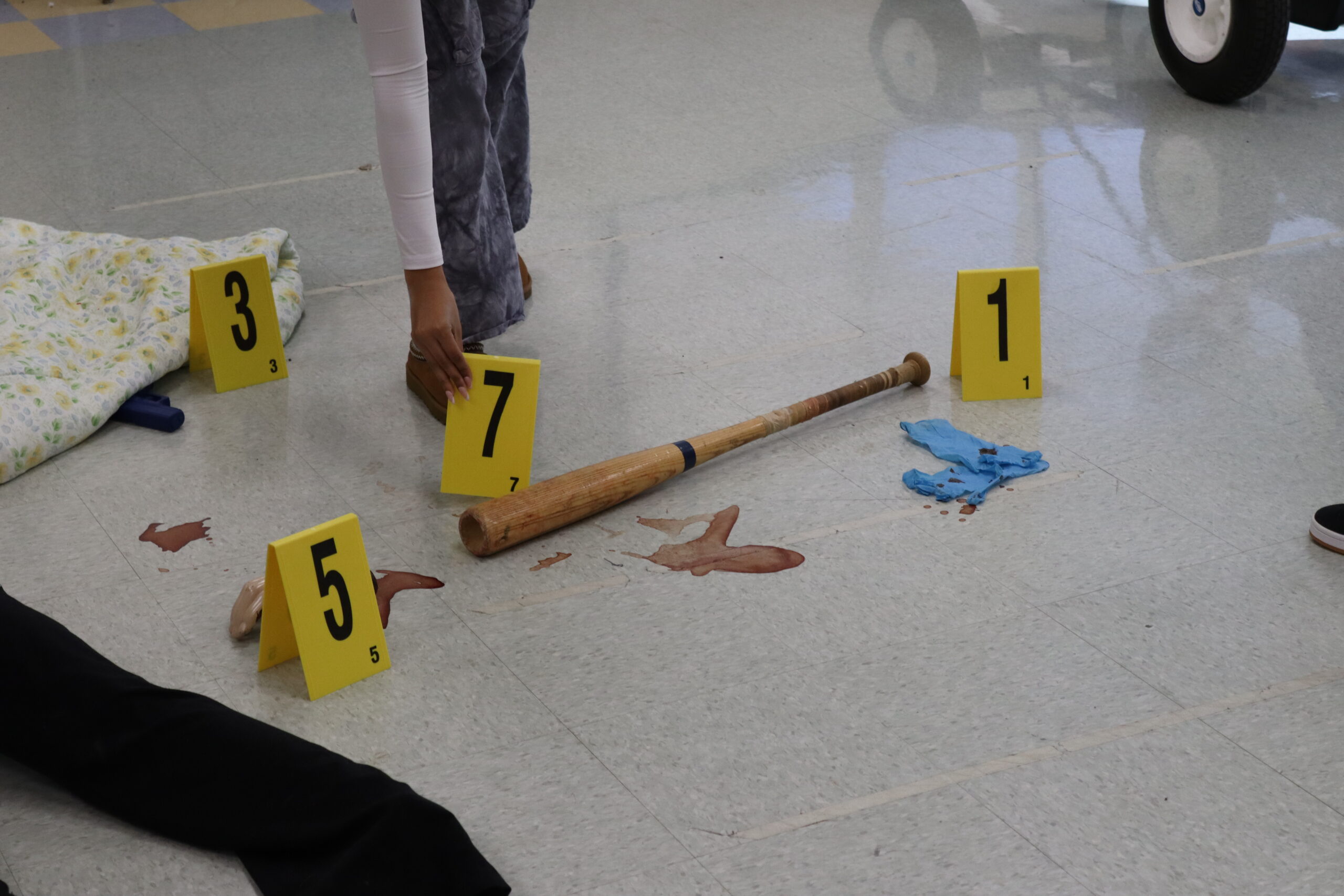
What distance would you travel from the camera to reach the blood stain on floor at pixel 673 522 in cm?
189

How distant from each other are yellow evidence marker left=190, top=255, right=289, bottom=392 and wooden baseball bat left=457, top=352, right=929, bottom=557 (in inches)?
24.8

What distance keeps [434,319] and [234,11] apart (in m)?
3.65

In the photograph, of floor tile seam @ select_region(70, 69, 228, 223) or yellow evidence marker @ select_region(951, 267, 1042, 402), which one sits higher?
floor tile seam @ select_region(70, 69, 228, 223)

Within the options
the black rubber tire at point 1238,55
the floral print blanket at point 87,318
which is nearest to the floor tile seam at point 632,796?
the floral print blanket at point 87,318

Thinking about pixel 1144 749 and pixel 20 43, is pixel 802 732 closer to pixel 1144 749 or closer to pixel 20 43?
pixel 1144 749

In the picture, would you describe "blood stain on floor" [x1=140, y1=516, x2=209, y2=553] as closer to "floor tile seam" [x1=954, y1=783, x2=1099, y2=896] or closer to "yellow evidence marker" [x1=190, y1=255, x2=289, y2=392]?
"yellow evidence marker" [x1=190, y1=255, x2=289, y2=392]

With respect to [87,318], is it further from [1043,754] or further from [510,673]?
[1043,754]

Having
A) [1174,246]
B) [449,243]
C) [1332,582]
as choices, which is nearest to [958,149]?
[1174,246]

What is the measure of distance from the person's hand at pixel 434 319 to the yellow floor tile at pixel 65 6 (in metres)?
3.84

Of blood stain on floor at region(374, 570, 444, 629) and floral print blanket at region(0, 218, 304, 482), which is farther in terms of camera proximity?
floral print blanket at region(0, 218, 304, 482)

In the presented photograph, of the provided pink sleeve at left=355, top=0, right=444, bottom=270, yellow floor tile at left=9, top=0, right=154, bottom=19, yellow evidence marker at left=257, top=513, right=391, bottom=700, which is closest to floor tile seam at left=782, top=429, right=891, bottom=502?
pink sleeve at left=355, top=0, right=444, bottom=270

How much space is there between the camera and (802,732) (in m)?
1.49

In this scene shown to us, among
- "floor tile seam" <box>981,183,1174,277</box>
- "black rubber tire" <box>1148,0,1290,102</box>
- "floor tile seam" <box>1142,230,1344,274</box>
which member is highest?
"black rubber tire" <box>1148,0,1290,102</box>

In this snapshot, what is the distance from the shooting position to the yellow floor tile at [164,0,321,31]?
4.73 m
